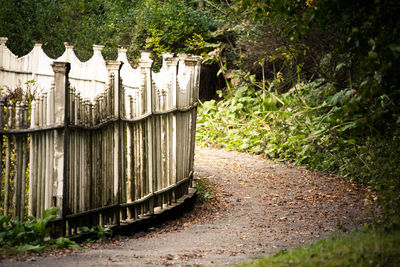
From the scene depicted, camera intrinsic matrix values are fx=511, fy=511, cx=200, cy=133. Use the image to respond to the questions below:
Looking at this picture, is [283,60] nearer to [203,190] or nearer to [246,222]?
[203,190]

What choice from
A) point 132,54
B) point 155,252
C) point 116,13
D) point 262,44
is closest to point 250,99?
point 262,44

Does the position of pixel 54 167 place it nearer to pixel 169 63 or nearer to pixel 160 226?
pixel 160 226

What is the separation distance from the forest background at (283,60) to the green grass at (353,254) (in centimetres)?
63

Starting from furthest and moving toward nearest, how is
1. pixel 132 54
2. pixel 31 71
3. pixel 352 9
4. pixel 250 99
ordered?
pixel 132 54 < pixel 250 99 < pixel 31 71 < pixel 352 9

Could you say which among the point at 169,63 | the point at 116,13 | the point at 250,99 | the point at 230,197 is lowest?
the point at 230,197

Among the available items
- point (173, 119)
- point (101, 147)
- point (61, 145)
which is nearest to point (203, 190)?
point (173, 119)

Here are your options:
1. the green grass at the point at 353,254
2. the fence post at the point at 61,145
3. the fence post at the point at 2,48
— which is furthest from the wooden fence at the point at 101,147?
the fence post at the point at 2,48

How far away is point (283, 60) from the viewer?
53.2ft

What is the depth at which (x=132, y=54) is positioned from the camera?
1984 cm

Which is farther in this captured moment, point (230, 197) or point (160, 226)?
point (230, 197)

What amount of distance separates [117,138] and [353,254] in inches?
136

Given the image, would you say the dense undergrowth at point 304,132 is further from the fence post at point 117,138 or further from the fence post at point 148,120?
the fence post at point 117,138

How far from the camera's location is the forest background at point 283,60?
5066 mm

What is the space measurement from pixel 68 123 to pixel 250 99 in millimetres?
11832
